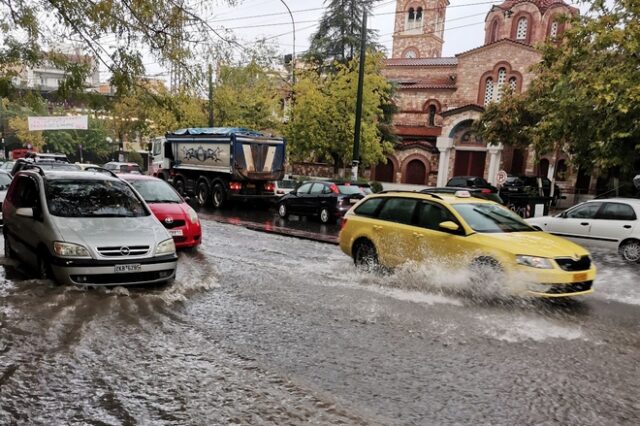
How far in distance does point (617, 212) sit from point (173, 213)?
9807 mm

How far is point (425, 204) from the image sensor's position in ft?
26.2

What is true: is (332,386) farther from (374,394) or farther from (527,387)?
(527,387)

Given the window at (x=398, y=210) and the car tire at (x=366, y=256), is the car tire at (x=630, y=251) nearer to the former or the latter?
the window at (x=398, y=210)

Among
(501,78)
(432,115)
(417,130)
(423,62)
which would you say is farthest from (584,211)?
(423,62)

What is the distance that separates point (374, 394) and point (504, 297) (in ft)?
11.3

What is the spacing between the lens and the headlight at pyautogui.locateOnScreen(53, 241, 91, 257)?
6.16m

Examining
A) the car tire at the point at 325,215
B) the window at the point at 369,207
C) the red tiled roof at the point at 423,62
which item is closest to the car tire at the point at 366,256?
the window at the point at 369,207

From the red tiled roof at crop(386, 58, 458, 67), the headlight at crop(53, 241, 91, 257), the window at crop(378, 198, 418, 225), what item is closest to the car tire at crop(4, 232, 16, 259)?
the headlight at crop(53, 241, 91, 257)

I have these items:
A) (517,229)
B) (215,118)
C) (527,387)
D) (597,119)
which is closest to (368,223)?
(517,229)

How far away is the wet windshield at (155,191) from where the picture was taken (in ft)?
34.8

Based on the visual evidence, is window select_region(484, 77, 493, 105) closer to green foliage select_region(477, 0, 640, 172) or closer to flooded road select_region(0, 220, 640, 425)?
green foliage select_region(477, 0, 640, 172)

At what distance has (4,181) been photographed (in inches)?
492

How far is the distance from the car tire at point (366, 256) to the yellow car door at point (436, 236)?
3.07ft

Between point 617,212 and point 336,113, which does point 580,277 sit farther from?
point 336,113
